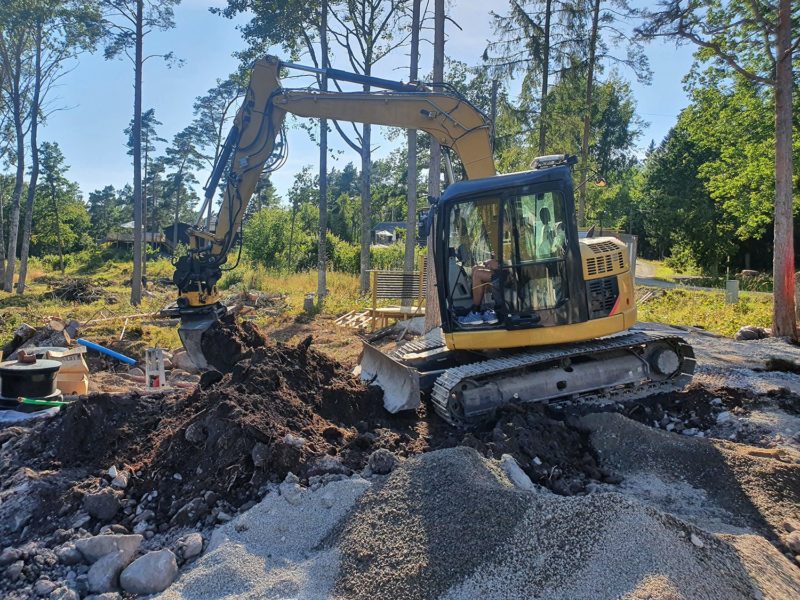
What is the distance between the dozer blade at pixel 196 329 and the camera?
7945 mm

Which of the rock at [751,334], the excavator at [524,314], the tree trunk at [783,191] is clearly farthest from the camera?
the rock at [751,334]

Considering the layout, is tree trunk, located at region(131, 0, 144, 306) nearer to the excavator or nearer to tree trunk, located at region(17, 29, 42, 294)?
tree trunk, located at region(17, 29, 42, 294)

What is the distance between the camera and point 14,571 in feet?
12.4

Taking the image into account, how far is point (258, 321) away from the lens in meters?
15.3

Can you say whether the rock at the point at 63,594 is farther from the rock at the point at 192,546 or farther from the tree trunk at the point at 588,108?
the tree trunk at the point at 588,108

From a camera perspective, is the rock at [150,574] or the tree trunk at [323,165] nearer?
the rock at [150,574]

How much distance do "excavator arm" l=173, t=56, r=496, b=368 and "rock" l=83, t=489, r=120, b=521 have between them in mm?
3626

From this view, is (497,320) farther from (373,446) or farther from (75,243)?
(75,243)

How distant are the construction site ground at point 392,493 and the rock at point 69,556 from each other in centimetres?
1

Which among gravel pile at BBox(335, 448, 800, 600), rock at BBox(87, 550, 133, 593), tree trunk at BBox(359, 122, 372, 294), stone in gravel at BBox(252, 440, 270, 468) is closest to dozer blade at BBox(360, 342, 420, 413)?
stone in gravel at BBox(252, 440, 270, 468)

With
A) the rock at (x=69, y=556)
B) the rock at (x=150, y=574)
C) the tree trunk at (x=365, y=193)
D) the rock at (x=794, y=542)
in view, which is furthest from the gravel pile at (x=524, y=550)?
the tree trunk at (x=365, y=193)

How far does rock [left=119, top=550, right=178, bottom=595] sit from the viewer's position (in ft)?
12.0

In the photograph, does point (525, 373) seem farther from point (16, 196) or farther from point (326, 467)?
point (16, 196)

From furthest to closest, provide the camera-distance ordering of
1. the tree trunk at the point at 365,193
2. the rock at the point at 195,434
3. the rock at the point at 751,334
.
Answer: the tree trunk at the point at 365,193 < the rock at the point at 751,334 < the rock at the point at 195,434
